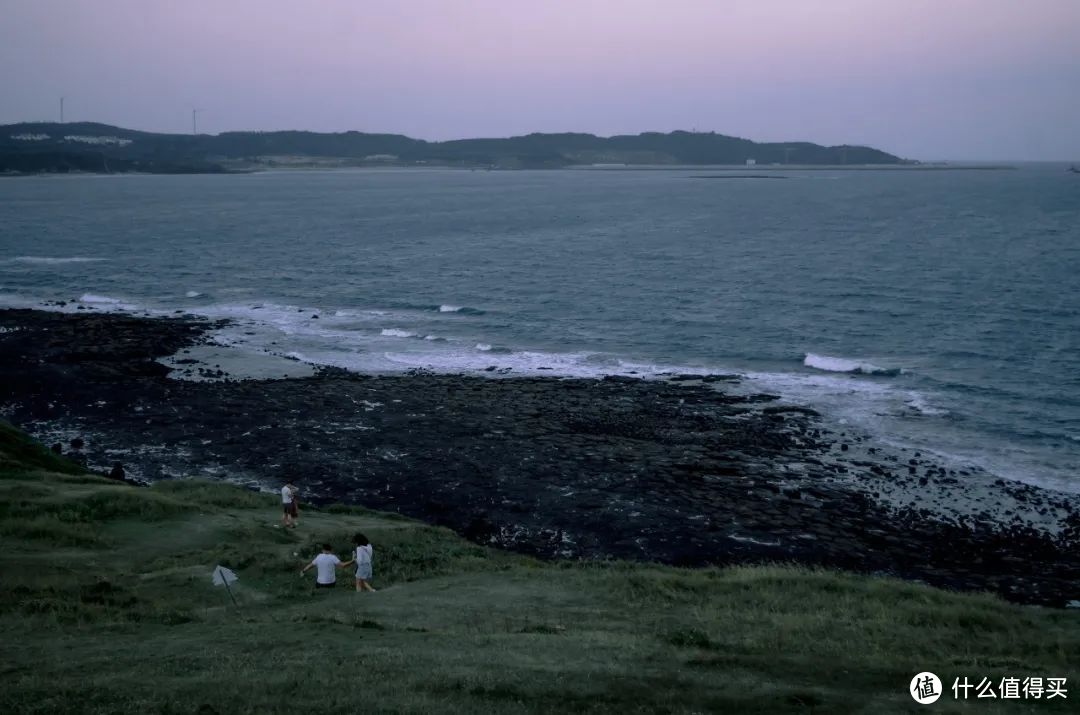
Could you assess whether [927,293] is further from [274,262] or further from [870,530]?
[274,262]

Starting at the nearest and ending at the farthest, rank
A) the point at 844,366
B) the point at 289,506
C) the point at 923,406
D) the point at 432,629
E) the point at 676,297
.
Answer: the point at 432,629 < the point at 289,506 < the point at 923,406 < the point at 844,366 < the point at 676,297

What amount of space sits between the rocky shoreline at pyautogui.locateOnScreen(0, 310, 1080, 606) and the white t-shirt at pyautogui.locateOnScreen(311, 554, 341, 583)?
31.0 feet

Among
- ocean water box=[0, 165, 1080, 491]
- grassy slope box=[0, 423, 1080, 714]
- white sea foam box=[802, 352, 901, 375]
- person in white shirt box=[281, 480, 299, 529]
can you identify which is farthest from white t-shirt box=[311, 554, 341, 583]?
white sea foam box=[802, 352, 901, 375]

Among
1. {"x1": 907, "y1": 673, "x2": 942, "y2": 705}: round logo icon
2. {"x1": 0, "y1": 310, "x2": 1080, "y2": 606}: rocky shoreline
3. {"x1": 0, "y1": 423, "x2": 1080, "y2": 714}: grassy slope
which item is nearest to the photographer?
{"x1": 0, "y1": 423, "x2": 1080, "y2": 714}: grassy slope

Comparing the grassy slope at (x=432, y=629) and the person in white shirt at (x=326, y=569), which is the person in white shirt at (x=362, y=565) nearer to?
the person in white shirt at (x=326, y=569)

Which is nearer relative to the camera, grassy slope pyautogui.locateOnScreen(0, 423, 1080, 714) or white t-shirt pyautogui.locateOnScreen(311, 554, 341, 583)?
grassy slope pyautogui.locateOnScreen(0, 423, 1080, 714)

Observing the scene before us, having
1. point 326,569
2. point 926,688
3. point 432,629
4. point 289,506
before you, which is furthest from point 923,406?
point 432,629

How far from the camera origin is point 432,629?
658 inches

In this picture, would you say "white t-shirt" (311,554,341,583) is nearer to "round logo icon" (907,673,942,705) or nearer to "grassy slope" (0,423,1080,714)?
"grassy slope" (0,423,1080,714)

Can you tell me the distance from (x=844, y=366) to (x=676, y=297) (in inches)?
945

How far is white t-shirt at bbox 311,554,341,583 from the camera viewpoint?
1925 cm

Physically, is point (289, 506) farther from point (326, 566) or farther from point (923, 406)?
point (923, 406)

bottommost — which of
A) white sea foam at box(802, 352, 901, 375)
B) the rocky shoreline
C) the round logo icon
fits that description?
the rocky shoreline

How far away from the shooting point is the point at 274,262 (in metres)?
93.4
